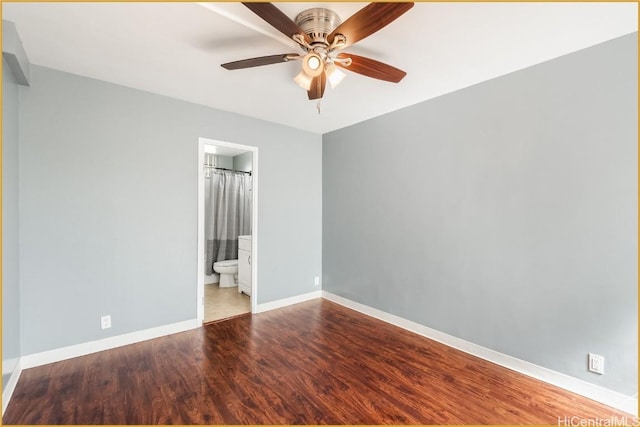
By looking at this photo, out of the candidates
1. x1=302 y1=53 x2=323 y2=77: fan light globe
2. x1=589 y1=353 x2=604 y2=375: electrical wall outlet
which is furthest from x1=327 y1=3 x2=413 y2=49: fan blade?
x1=589 y1=353 x2=604 y2=375: electrical wall outlet

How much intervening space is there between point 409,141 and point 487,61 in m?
1.07

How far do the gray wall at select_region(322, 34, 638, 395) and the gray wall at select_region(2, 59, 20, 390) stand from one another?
3197mm

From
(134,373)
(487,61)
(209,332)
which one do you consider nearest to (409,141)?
(487,61)

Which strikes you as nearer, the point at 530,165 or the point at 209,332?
the point at 530,165

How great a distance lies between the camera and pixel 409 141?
10.3ft

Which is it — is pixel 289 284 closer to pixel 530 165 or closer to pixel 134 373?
pixel 134 373

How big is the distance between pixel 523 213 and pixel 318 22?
2132 mm

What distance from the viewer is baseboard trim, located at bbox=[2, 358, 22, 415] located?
1.83 metres

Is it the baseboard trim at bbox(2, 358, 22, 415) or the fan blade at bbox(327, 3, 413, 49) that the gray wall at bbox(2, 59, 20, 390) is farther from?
the fan blade at bbox(327, 3, 413, 49)

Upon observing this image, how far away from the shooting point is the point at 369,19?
55.1 inches

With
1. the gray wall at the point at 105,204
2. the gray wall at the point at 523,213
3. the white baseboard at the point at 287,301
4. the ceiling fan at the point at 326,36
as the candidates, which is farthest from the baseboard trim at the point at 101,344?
the ceiling fan at the point at 326,36

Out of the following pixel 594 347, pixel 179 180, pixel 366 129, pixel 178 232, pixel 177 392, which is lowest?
pixel 177 392

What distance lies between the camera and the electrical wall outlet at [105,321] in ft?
8.47

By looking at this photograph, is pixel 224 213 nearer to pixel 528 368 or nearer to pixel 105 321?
pixel 105 321
